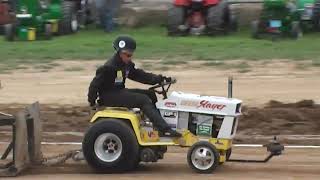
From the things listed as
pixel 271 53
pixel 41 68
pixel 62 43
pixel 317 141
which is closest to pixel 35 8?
pixel 62 43

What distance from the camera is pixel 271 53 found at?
19.3 m

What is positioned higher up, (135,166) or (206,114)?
(206,114)

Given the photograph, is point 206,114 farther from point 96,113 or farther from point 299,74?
point 299,74

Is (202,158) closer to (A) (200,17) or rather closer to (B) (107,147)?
(B) (107,147)

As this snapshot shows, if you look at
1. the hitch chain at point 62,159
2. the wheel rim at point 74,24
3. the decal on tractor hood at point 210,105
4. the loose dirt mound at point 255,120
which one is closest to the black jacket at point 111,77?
the decal on tractor hood at point 210,105

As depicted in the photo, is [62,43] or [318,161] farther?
[62,43]

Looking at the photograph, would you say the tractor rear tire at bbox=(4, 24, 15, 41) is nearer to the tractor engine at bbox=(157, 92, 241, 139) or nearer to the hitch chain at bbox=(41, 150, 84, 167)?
the hitch chain at bbox=(41, 150, 84, 167)

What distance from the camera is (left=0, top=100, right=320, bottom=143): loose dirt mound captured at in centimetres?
1192

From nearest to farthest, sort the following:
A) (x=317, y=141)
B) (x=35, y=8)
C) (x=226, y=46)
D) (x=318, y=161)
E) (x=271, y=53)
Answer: (x=318, y=161)
(x=317, y=141)
(x=271, y=53)
(x=226, y=46)
(x=35, y=8)

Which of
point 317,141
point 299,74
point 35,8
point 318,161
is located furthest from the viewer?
point 35,8

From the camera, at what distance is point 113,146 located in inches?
365

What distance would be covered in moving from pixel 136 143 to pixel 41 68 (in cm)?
918

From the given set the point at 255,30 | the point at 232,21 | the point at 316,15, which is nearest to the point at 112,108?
the point at 255,30

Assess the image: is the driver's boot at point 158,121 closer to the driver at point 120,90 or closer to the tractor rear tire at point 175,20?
the driver at point 120,90
